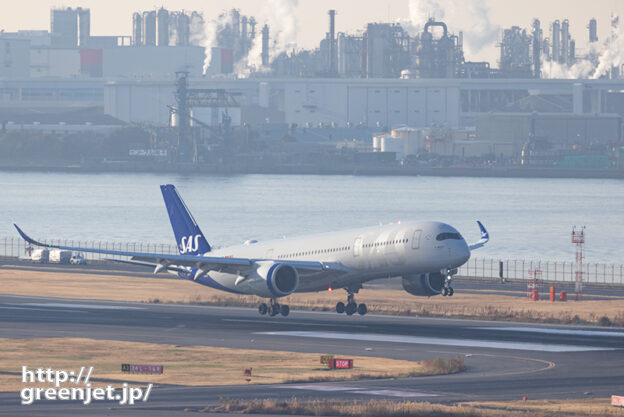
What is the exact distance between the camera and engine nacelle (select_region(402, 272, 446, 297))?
7781cm

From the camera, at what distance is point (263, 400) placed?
164 feet

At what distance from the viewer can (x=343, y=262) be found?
79.5 metres

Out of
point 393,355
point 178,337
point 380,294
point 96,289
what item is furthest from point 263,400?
point 96,289

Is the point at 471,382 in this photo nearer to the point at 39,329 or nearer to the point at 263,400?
the point at 263,400

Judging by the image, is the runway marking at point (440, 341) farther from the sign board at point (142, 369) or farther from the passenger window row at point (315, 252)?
the sign board at point (142, 369)

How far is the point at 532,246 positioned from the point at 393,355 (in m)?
128

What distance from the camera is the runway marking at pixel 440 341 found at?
68.1 meters

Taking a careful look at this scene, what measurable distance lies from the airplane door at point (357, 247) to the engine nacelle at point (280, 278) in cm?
379

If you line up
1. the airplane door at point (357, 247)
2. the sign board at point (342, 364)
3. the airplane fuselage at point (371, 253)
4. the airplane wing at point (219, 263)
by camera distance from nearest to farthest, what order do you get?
the sign board at point (342, 364) → the airplane fuselage at point (371, 253) → the airplane door at point (357, 247) → the airplane wing at point (219, 263)

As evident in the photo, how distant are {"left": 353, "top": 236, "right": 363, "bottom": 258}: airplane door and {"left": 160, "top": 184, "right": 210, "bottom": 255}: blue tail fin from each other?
16.3 m

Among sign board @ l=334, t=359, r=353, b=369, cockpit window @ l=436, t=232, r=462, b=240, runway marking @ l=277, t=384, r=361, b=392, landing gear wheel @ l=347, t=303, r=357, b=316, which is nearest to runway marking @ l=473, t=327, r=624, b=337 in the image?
cockpit window @ l=436, t=232, r=462, b=240

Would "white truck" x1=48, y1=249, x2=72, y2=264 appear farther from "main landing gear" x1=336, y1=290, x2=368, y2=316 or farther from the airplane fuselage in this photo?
"main landing gear" x1=336, y1=290, x2=368, y2=316

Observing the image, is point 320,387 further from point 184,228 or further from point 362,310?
point 184,228

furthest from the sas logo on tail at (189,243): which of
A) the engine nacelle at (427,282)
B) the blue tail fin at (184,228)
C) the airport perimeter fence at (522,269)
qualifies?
the airport perimeter fence at (522,269)
